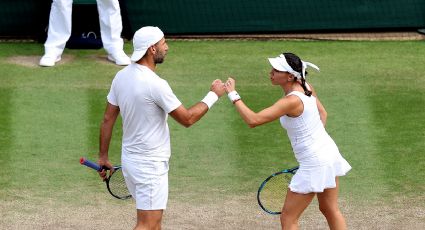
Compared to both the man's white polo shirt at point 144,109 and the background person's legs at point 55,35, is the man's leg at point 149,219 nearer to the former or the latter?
the man's white polo shirt at point 144,109

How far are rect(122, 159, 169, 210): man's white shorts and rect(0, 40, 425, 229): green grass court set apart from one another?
156 centimetres

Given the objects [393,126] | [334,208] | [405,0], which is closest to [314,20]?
[405,0]

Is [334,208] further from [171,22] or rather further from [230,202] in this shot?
[171,22]

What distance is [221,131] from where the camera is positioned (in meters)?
13.9

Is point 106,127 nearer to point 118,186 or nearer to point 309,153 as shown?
point 118,186

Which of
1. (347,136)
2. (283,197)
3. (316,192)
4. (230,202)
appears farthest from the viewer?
(347,136)

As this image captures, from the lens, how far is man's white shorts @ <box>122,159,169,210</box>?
9.62m

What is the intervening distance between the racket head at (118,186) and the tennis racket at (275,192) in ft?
3.61

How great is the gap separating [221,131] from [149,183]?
4325 mm

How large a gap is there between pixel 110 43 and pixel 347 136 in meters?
3.85

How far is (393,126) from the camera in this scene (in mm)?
14031

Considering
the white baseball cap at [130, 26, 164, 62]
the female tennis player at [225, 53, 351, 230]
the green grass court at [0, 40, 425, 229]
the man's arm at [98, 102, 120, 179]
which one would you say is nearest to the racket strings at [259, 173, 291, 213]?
the female tennis player at [225, 53, 351, 230]

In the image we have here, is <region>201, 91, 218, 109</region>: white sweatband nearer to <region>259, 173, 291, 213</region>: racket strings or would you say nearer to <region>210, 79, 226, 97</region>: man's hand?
<region>210, 79, 226, 97</region>: man's hand

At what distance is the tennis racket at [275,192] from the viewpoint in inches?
415
